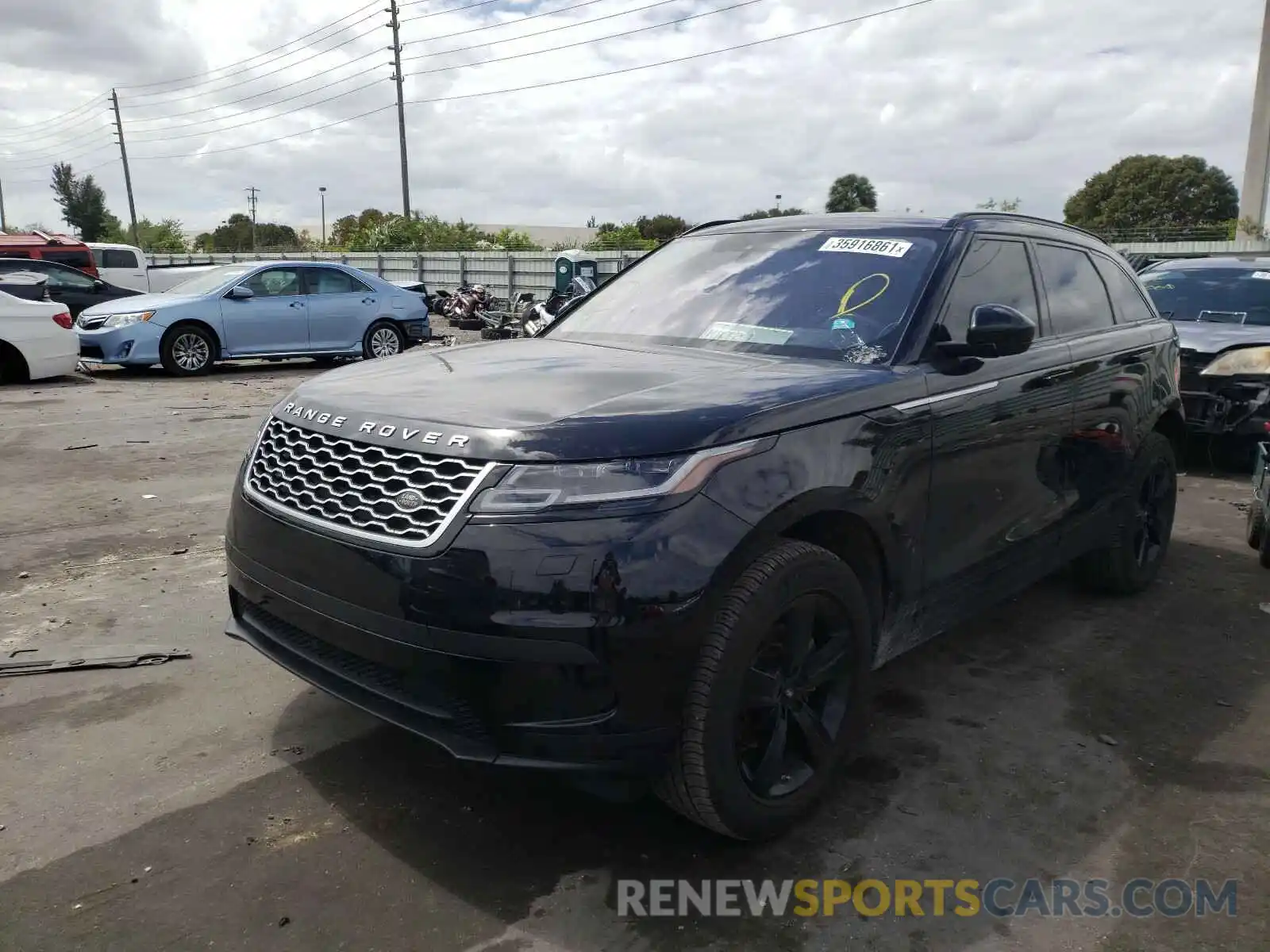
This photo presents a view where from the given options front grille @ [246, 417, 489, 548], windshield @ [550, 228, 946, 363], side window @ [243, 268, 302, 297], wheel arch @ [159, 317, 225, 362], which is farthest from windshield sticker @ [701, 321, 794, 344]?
side window @ [243, 268, 302, 297]

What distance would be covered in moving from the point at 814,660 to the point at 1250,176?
24.7m

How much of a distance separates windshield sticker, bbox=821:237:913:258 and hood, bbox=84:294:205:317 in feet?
39.6

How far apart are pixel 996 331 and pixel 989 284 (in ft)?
1.97

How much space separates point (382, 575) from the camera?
2486mm

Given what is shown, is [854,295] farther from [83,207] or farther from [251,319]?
[83,207]

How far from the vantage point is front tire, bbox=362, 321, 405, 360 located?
50.3 ft

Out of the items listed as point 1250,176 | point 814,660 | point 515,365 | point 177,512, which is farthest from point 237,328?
point 1250,176

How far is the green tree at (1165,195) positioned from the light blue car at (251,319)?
61604 millimetres

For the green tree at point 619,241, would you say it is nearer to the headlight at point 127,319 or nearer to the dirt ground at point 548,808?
the headlight at point 127,319

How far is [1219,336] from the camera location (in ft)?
24.9

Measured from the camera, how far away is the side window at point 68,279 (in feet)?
55.3

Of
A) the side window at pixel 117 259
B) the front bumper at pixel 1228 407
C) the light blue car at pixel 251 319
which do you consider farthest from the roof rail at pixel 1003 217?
the side window at pixel 117 259

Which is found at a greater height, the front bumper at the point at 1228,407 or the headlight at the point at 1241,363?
the headlight at the point at 1241,363

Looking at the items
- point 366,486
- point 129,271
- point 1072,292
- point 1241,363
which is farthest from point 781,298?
point 129,271
